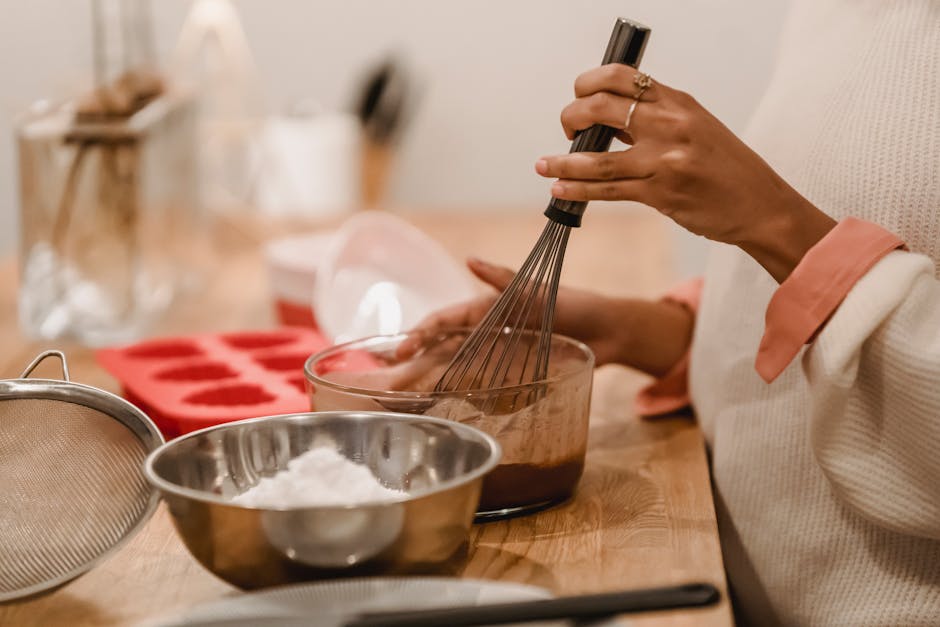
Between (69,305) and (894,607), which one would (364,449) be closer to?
(894,607)

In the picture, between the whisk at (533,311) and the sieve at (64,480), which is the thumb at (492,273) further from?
the sieve at (64,480)

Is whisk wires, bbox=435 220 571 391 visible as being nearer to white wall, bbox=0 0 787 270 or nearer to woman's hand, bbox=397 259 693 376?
woman's hand, bbox=397 259 693 376

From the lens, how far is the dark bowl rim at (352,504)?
548 mm

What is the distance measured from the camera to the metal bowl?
0.56m

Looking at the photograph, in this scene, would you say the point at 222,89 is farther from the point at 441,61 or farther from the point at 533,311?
the point at 533,311

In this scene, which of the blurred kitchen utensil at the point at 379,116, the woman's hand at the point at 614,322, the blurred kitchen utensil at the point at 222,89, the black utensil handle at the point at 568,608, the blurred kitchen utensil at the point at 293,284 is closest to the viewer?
the black utensil handle at the point at 568,608

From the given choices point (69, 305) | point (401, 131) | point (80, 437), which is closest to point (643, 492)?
point (80, 437)

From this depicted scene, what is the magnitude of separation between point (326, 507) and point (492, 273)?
Answer: 380 mm

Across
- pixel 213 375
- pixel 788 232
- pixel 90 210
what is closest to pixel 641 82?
pixel 788 232

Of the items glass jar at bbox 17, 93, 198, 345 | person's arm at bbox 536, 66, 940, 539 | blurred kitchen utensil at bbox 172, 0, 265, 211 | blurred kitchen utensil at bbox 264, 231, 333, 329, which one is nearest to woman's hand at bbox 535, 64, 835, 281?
person's arm at bbox 536, 66, 940, 539

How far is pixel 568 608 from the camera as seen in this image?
508 mm

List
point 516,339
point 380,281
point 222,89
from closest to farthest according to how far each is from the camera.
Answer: point 516,339 → point 380,281 → point 222,89

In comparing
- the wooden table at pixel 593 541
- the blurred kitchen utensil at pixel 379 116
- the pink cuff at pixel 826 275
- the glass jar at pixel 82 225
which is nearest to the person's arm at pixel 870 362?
the pink cuff at pixel 826 275

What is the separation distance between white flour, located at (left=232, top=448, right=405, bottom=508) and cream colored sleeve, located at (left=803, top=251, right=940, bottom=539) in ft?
0.89
